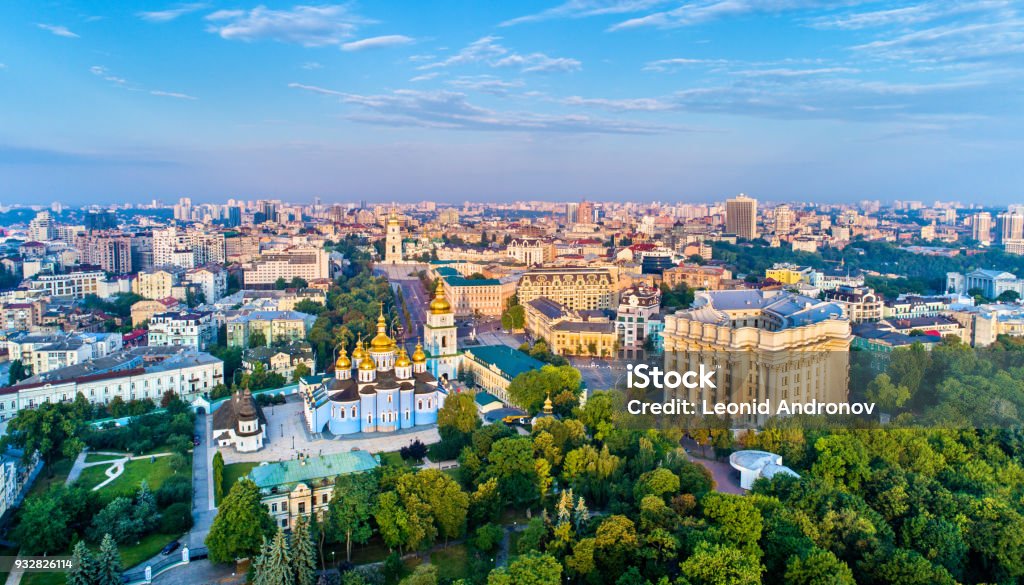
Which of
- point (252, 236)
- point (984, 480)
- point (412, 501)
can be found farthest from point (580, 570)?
point (252, 236)

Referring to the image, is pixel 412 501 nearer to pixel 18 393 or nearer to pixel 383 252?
pixel 18 393

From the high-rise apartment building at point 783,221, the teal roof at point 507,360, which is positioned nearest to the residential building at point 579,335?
the teal roof at point 507,360

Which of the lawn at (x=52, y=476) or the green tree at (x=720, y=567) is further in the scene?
the lawn at (x=52, y=476)

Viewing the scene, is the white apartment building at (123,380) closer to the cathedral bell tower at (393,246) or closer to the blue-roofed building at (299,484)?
the blue-roofed building at (299,484)

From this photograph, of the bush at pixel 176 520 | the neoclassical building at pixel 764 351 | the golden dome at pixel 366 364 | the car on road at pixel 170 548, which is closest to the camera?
the car on road at pixel 170 548

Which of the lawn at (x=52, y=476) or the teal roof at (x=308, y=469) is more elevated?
the teal roof at (x=308, y=469)

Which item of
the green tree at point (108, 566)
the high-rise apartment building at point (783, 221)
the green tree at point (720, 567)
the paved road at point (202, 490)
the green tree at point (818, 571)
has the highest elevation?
the high-rise apartment building at point (783, 221)

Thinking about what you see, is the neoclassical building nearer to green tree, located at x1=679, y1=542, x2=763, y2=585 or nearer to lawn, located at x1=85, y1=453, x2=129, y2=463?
green tree, located at x1=679, y1=542, x2=763, y2=585
